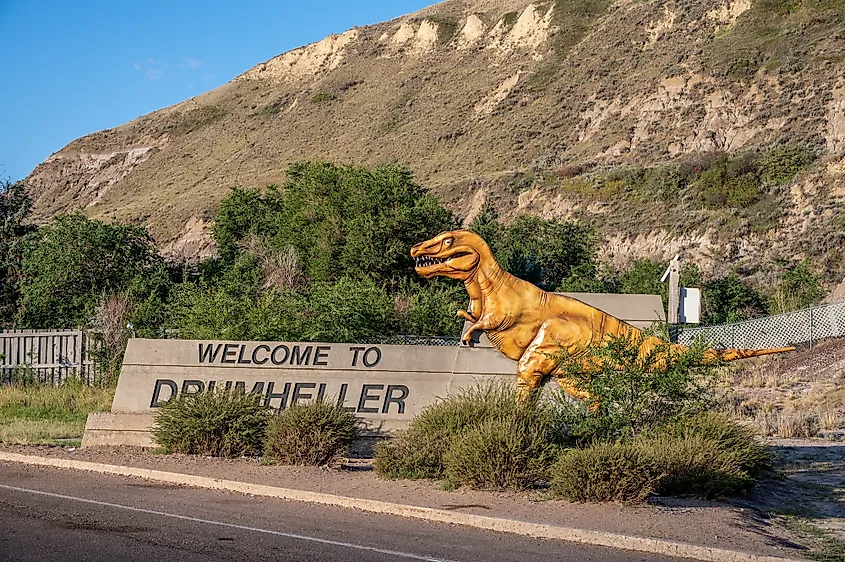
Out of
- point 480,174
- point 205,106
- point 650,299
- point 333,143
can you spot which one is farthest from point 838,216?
point 205,106

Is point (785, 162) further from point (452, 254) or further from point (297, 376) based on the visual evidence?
point (297, 376)

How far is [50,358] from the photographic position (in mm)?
25203

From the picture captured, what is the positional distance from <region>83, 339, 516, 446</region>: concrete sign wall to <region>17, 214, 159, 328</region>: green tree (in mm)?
15369

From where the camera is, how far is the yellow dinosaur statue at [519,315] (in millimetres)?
15133

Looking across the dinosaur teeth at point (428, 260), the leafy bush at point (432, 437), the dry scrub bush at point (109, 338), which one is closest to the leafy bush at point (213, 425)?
the leafy bush at point (432, 437)

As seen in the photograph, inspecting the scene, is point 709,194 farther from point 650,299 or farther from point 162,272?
point 650,299

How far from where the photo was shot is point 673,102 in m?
62.3

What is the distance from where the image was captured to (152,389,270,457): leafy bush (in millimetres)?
14992

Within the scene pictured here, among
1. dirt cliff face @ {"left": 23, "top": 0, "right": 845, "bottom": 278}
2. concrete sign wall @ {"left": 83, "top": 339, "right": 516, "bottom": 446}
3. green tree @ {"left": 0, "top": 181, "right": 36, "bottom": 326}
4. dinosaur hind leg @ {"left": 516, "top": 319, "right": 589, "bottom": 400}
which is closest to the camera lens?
dinosaur hind leg @ {"left": 516, "top": 319, "right": 589, "bottom": 400}

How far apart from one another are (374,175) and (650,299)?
20.8 meters

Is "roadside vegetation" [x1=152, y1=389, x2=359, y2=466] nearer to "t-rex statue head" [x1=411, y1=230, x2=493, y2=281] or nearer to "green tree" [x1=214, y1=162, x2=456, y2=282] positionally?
"t-rex statue head" [x1=411, y1=230, x2=493, y2=281]

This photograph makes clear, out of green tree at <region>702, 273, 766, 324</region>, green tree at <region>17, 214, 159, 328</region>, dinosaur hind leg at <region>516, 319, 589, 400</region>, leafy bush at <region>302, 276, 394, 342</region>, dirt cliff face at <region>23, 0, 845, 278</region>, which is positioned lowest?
dinosaur hind leg at <region>516, 319, 589, 400</region>

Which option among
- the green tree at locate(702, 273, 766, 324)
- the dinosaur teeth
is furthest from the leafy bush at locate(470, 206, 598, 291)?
the dinosaur teeth

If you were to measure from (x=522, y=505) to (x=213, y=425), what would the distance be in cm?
530
